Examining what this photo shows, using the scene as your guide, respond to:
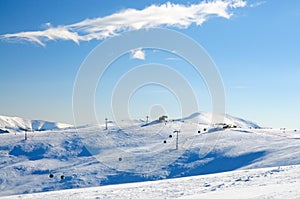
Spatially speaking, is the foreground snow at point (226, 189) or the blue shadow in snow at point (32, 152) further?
the blue shadow in snow at point (32, 152)

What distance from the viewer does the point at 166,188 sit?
20.0 meters

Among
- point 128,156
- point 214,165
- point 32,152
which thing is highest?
point 32,152

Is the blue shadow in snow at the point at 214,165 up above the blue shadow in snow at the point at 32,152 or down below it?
below

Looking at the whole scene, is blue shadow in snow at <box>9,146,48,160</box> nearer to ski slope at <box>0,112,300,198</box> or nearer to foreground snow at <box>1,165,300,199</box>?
ski slope at <box>0,112,300,198</box>

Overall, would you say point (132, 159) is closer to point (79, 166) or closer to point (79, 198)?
point (79, 166)

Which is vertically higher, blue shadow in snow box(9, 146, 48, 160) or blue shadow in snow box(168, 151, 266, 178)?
blue shadow in snow box(9, 146, 48, 160)

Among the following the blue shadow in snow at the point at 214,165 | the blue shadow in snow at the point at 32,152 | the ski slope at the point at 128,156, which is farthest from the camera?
the blue shadow in snow at the point at 32,152

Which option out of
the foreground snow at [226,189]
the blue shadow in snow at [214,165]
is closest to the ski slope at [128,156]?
the blue shadow in snow at [214,165]

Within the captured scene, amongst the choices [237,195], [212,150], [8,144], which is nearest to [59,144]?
[8,144]

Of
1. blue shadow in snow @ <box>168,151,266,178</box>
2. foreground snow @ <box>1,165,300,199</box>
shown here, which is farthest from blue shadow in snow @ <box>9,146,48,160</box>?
foreground snow @ <box>1,165,300,199</box>

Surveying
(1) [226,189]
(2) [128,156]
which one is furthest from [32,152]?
(1) [226,189]

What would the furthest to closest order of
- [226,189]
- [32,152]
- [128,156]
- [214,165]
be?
1. [32,152]
2. [128,156]
3. [214,165]
4. [226,189]

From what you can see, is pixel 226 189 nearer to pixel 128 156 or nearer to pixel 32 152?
pixel 128 156

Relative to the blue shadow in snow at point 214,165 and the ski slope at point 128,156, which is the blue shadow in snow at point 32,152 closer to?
the ski slope at point 128,156
